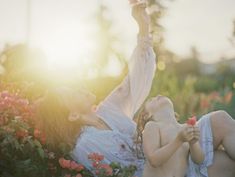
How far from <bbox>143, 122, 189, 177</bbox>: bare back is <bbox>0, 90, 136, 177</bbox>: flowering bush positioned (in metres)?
0.22

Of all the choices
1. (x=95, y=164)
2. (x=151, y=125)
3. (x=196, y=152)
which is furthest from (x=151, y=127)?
(x=95, y=164)

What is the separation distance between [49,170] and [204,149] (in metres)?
0.98

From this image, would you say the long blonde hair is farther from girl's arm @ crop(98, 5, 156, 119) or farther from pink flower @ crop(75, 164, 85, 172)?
girl's arm @ crop(98, 5, 156, 119)

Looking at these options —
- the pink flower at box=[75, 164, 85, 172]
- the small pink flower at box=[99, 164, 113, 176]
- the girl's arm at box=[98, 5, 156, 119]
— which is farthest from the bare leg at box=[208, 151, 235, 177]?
the girl's arm at box=[98, 5, 156, 119]

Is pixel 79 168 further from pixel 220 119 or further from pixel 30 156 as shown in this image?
pixel 220 119

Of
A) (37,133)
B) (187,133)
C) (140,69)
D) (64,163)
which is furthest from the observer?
(140,69)

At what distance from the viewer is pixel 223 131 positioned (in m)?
4.28

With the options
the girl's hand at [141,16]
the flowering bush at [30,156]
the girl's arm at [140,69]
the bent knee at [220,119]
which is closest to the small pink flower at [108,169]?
the flowering bush at [30,156]

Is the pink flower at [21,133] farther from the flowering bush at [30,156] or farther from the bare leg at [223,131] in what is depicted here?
the bare leg at [223,131]

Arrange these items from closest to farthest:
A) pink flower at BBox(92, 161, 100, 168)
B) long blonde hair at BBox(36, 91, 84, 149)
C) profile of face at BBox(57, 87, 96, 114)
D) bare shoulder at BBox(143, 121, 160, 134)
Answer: bare shoulder at BBox(143, 121, 160, 134) < pink flower at BBox(92, 161, 100, 168) < long blonde hair at BBox(36, 91, 84, 149) < profile of face at BBox(57, 87, 96, 114)

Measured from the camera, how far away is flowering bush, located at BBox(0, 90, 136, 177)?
4180 mm

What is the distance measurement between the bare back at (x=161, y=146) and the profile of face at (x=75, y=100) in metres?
0.67

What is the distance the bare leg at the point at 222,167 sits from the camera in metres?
4.24

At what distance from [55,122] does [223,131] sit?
111 cm
